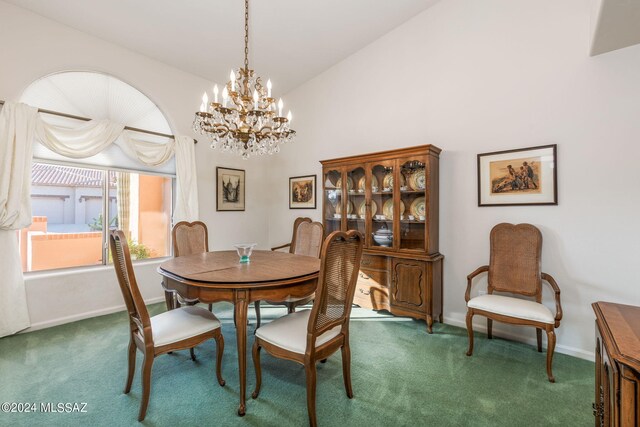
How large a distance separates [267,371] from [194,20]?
359cm

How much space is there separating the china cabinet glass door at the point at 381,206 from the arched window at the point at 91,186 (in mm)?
2818

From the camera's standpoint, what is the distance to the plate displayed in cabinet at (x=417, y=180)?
3.21m

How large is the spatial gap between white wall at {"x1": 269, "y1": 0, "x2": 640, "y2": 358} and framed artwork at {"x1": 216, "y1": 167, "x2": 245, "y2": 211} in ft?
7.04

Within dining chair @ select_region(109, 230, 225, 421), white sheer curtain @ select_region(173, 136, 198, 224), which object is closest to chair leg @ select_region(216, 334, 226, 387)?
dining chair @ select_region(109, 230, 225, 421)

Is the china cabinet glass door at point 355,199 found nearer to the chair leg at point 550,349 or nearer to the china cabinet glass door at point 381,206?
the china cabinet glass door at point 381,206

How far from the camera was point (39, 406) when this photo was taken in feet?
6.02

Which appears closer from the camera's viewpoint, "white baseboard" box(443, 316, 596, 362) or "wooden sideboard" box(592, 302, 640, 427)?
"wooden sideboard" box(592, 302, 640, 427)

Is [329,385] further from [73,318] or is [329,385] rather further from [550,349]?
[73,318]

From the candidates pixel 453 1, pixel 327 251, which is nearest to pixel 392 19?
pixel 453 1

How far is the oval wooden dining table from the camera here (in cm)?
179

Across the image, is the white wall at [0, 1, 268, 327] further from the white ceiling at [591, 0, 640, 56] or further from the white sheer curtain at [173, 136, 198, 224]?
the white ceiling at [591, 0, 640, 56]

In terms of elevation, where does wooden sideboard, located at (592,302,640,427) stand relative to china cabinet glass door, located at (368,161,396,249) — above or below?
below

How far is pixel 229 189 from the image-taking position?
15.2 feet

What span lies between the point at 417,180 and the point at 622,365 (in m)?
2.54
